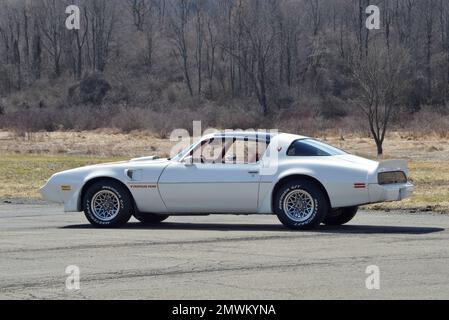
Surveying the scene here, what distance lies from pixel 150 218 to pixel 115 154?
27.5 meters

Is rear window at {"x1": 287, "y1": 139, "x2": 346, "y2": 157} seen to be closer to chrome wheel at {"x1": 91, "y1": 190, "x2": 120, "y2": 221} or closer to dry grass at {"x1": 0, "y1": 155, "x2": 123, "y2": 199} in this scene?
chrome wheel at {"x1": 91, "y1": 190, "x2": 120, "y2": 221}

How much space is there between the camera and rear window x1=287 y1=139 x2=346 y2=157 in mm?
14383

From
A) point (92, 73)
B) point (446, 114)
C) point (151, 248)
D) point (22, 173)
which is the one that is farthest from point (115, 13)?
point (151, 248)

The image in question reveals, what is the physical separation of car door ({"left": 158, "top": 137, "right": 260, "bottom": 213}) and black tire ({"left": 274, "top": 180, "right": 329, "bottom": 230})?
0.40m

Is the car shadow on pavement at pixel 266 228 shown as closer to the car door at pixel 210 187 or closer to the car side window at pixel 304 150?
the car door at pixel 210 187

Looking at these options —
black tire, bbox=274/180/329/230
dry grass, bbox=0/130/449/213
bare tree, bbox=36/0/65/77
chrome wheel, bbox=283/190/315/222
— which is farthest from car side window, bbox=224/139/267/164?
bare tree, bbox=36/0/65/77

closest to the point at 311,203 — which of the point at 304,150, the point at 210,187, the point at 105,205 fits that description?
the point at 304,150

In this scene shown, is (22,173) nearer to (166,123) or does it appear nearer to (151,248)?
(151,248)

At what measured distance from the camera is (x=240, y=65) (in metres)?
82.3

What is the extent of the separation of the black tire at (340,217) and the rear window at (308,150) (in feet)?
2.96

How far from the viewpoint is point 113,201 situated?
14.8 meters

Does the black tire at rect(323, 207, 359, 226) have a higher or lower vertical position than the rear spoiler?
lower

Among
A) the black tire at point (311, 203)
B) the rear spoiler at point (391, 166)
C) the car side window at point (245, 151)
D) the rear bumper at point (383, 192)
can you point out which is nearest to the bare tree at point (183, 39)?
the car side window at point (245, 151)
